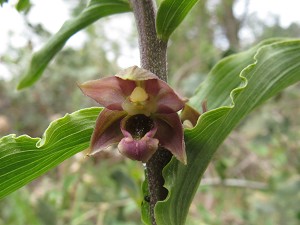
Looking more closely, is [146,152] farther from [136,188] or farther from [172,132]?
[136,188]

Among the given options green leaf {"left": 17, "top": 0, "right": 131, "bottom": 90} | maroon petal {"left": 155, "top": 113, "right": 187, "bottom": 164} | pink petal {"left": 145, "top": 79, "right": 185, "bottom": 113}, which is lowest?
maroon petal {"left": 155, "top": 113, "right": 187, "bottom": 164}

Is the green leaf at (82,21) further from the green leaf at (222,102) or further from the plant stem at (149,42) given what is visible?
the green leaf at (222,102)

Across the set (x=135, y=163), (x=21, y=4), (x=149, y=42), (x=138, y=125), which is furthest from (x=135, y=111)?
(x=135, y=163)

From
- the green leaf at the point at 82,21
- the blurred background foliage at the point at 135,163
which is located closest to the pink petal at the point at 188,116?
the green leaf at the point at 82,21

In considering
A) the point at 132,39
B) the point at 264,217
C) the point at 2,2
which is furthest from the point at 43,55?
the point at 132,39

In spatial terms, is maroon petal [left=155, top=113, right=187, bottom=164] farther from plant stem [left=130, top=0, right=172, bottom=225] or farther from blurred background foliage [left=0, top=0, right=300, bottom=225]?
blurred background foliage [left=0, top=0, right=300, bottom=225]

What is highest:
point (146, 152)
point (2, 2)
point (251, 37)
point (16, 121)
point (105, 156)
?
point (251, 37)

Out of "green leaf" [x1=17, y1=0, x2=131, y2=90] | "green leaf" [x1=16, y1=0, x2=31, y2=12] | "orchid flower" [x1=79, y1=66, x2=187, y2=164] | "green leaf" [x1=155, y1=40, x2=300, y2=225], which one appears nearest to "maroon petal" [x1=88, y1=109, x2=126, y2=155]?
"orchid flower" [x1=79, y1=66, x2=187, y2=164]
